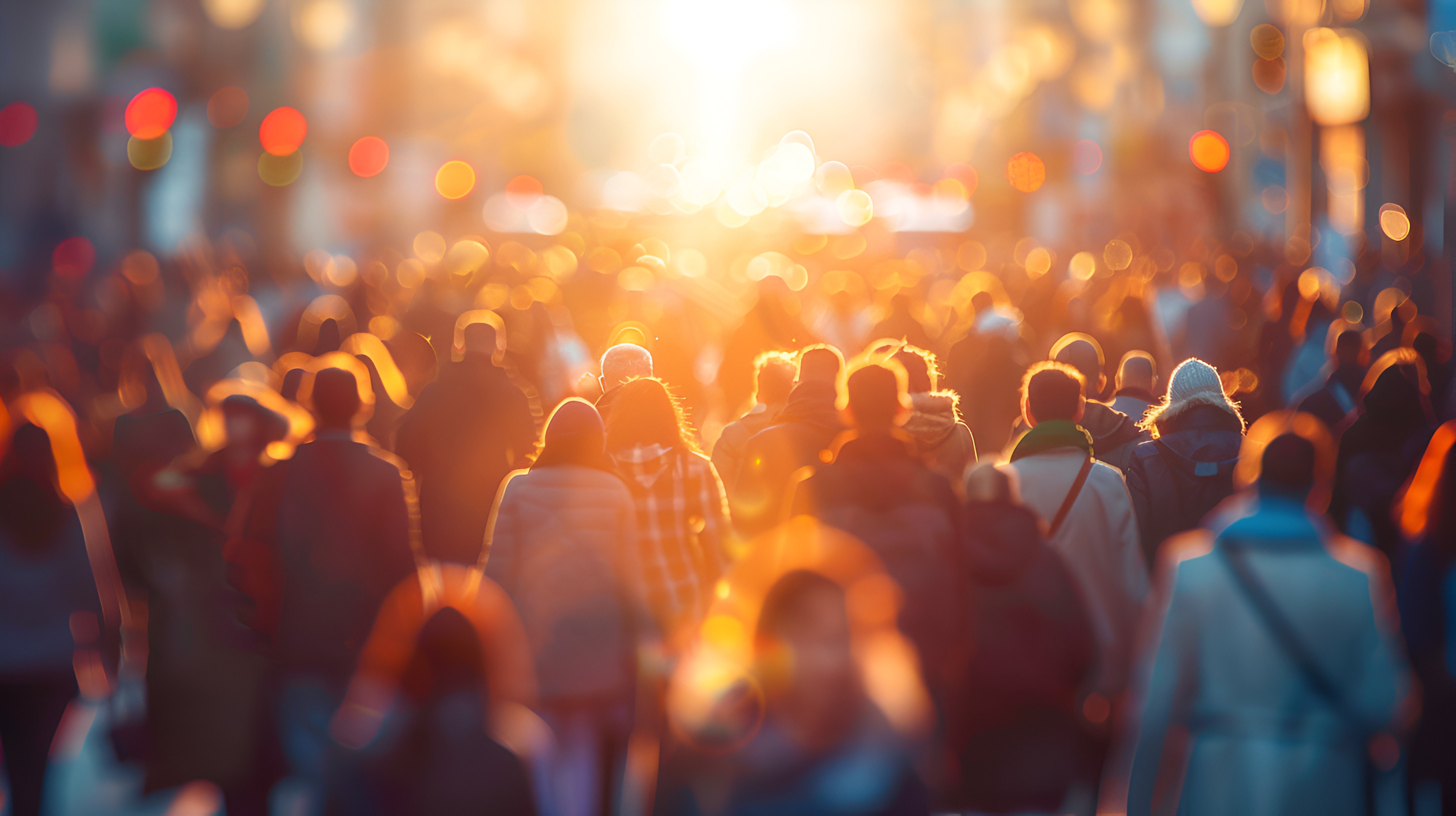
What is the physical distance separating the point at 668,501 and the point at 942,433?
180cm

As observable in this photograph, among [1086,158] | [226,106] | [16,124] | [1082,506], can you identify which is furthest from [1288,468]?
[1086,158]

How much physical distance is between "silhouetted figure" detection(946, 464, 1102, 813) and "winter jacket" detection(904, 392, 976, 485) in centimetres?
273

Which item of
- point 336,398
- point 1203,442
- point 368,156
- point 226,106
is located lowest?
point 1203,442

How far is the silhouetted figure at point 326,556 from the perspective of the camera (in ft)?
19.6

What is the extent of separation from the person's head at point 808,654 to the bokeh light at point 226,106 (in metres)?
44.5

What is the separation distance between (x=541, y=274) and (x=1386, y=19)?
53.6ft

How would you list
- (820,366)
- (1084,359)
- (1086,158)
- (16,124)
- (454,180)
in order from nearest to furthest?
1. (820,366)
2. (1084,359)
3. (16,124)
4. (1086,158)
5. (454,180)

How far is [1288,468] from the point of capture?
4348mm

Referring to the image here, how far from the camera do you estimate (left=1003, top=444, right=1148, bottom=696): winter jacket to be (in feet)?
19.6

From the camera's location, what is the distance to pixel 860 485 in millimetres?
5391

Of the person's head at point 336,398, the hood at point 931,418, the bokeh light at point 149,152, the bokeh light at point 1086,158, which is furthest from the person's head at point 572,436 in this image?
the bokeh light at point 1086,158

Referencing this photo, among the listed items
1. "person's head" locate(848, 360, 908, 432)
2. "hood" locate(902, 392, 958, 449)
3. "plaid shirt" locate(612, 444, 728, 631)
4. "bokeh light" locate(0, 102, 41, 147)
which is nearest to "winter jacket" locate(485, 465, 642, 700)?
"plaid shirt" locate(612, 444, 728, 631)

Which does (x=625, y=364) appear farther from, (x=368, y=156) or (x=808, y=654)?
(x=368, y=156)

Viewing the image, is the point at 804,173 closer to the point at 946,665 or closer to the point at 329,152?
the point at 329,152
